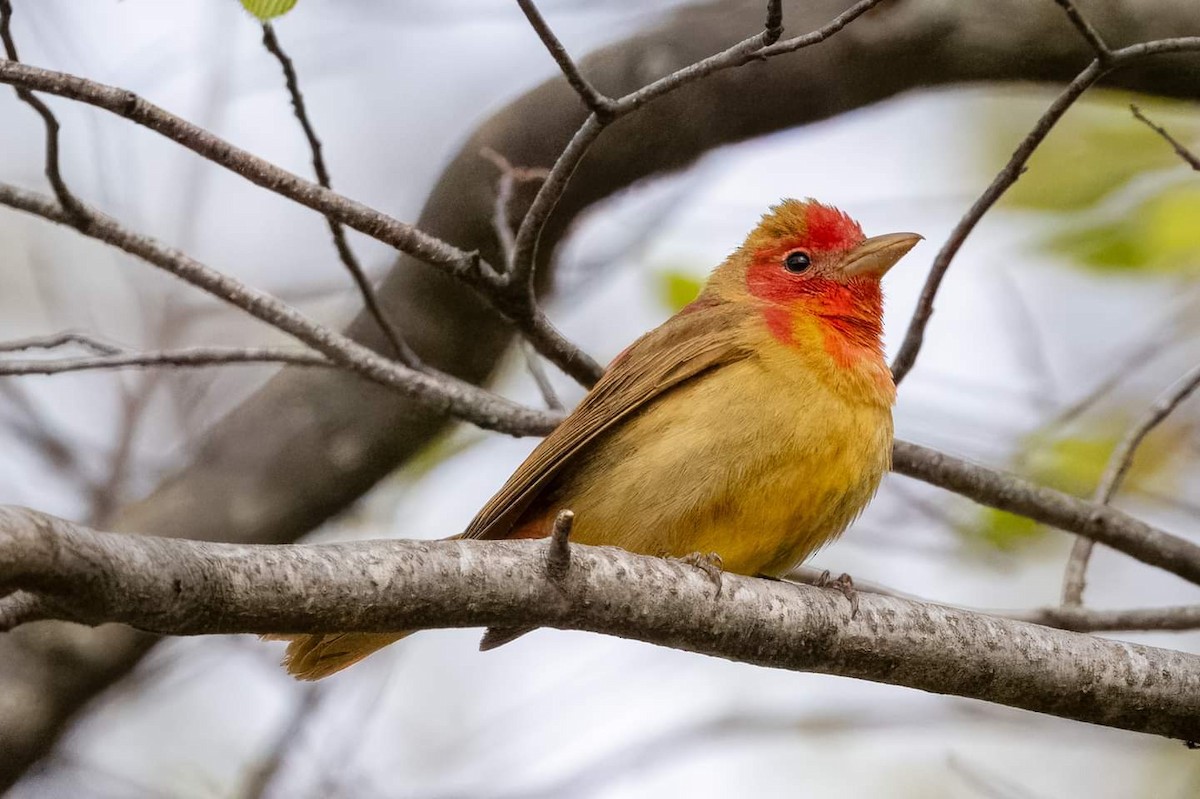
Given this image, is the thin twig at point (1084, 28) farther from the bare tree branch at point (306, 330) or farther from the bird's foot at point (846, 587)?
the bare tree branch at point (306, 330)

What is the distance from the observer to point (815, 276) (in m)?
5.19

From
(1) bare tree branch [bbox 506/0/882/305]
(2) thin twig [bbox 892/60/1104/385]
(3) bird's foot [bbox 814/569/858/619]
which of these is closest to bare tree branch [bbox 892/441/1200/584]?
(2) thin twig [bbox 892/60/1104/385]

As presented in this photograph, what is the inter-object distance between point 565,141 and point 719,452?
2237mm

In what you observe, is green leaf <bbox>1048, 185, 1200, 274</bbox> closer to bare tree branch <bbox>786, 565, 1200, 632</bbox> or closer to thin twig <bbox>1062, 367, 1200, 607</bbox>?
thin twig <bbox>1062, 367, 1200, 607</bbox>

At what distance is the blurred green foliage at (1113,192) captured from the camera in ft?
17.5

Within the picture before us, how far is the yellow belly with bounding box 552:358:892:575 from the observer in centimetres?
408

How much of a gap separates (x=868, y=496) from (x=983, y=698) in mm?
818

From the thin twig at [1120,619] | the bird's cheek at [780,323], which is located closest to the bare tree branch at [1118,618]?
the thin twig at [1120,619]

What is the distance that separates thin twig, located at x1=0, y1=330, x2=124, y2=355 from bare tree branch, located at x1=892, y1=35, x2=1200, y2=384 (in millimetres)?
2606

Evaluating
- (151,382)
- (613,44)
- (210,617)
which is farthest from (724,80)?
(210,617)

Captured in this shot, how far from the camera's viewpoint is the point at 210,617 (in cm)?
250

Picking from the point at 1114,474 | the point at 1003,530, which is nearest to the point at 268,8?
the point at 1114,474

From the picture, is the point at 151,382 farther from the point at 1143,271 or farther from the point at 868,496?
the point at 1143,271

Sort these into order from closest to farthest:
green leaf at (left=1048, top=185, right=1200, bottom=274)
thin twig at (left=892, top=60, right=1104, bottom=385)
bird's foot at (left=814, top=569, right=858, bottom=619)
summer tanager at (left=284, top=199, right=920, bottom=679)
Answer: bird's foot at (left=814, top=569, right=858, bottom=619), thin twig at (left=892, top=60, right=1104, bottom=385), summer tanager at (left=284, top=199, right=920, bottom=679), green leaf at (left=1048, top=185, right=1200, bottom=274)
